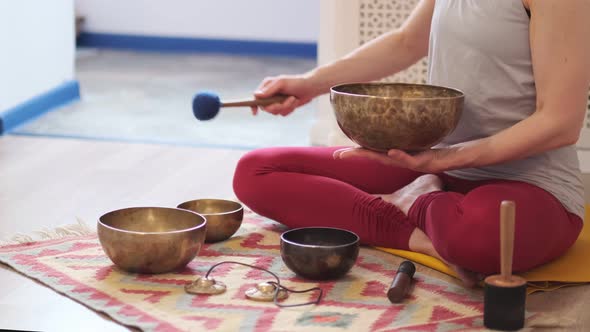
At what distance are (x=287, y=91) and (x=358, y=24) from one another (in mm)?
1075

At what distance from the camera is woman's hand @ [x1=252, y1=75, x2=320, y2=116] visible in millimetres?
2174

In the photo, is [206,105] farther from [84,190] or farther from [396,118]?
[84,190]

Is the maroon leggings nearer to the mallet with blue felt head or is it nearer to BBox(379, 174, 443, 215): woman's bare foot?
BBox(379, 174, 443, 215): woman's bare foot

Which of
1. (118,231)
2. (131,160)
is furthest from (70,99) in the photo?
(118,231)

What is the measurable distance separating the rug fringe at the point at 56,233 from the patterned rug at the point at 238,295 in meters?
0.03

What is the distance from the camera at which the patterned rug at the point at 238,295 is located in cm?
167

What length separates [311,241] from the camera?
1.97 meters

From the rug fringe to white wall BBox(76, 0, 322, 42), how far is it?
4.05 meters

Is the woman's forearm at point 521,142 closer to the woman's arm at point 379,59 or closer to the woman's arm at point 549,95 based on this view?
the woman's arm at point 549,95

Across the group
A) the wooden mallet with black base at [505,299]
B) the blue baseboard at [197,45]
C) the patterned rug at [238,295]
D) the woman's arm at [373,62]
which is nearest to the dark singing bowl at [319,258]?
the patterned rug at [238,295]

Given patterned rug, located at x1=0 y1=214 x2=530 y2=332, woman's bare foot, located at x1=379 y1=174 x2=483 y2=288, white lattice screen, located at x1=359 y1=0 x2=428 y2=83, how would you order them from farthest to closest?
white lattice screen, located at x1=359 y1=0 x2=428 y2=83 < woman's bare foot, located at x1=379 y1=174 x2=483 y2=288 < patterned rug, located at x1=0 y1=214 x2=530 y2=332

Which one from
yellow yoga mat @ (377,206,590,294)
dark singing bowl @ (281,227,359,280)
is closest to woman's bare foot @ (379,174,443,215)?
yellow yoga mat @ (377,206,590,294)

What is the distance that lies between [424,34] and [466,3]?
31 centimetres

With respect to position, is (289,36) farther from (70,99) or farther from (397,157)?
(397,157)
